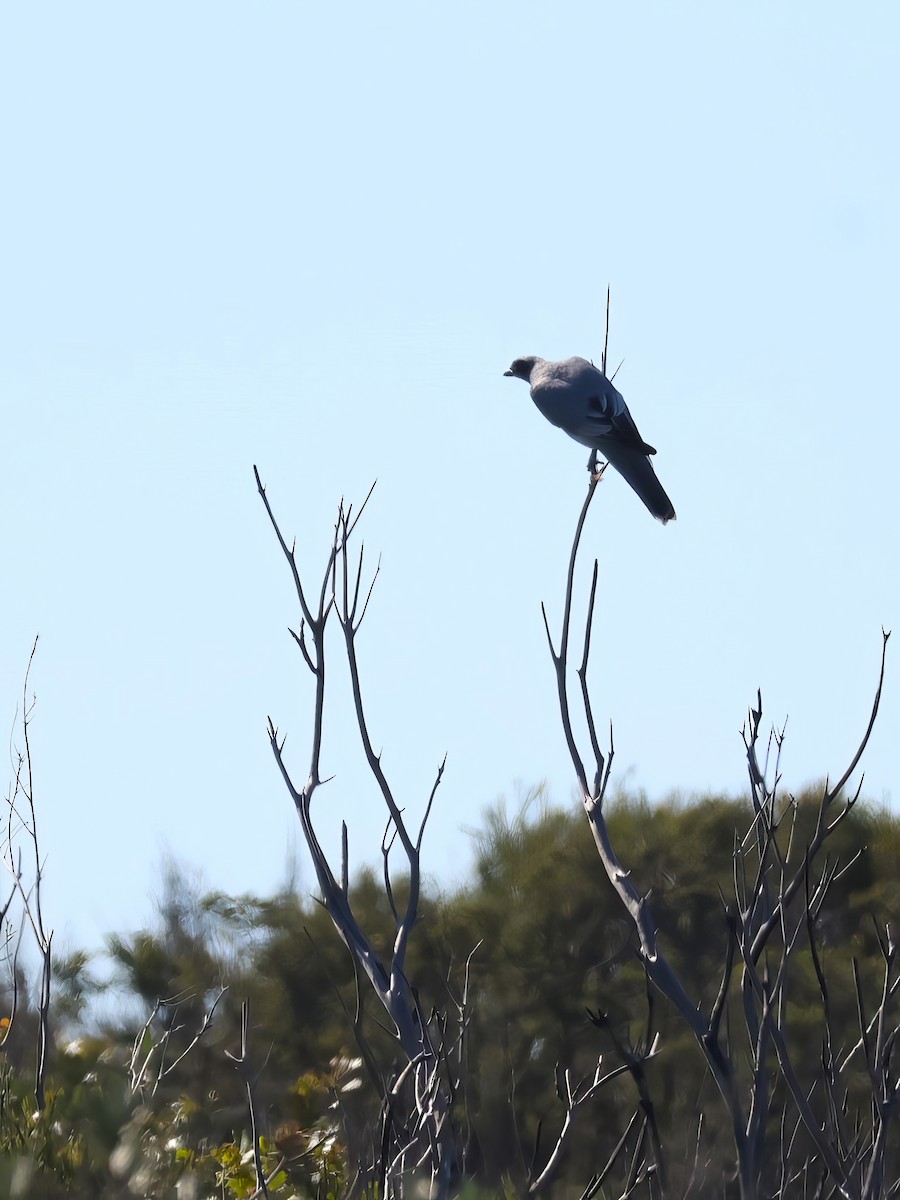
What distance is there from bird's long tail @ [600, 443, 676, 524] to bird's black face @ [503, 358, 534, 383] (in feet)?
5.12

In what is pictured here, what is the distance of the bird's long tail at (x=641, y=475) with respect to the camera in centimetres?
705

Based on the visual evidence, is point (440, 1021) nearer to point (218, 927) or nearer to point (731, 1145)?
point (731, 1145)

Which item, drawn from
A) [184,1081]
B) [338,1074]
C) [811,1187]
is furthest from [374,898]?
[338,1074]

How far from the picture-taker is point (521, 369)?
877cm

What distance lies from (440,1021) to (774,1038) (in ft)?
2.94

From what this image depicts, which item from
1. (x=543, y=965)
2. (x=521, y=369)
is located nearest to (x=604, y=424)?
(x=521, y=369)

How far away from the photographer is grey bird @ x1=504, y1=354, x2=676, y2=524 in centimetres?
705

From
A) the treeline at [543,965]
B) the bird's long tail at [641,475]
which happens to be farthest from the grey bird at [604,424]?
the treeline at [543,965]

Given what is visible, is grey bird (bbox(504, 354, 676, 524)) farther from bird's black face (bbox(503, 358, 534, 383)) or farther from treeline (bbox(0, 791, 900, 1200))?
treeline (bbox(0, 791, 900, 1200))

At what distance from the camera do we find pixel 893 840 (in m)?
13.6

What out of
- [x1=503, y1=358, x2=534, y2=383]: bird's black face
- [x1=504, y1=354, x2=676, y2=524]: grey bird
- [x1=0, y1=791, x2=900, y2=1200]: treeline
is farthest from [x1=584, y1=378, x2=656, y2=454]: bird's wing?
[x1=0, y1=791, x2=900, y2=1200]: treeline

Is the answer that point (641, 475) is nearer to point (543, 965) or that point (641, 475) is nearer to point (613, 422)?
point (613, 422)

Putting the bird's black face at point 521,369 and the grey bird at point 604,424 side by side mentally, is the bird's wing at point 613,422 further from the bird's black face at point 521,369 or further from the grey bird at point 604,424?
the bird's black face at point 521,369

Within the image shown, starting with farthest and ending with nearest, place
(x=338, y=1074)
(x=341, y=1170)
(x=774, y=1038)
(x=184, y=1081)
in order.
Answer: (x=184, y=1081), (x=338, y=1074), (x=341, y=1170), (x=774, y=1038)
